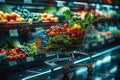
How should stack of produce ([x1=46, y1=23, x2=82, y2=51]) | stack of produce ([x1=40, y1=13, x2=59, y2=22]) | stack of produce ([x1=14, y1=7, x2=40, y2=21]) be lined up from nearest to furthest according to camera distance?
1. stack of produce ([x1=46, y1=23, x2=82, y2=51])
2. stack of produce ([x1=14, y1=7, x2=40, y2=21])
3. stack of produce ([x1=40, y1=13, x2=59, y2=22])

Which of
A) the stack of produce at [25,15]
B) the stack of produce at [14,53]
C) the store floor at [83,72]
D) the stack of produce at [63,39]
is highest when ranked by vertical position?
the stack of produce at [25,15]

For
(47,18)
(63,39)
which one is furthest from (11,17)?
(63,39)

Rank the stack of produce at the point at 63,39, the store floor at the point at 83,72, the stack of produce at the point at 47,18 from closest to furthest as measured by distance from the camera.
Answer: the stack of produce at the point at 63,39 → the store floor at the point at 83,72 → the stack of produce at the point at 47,18

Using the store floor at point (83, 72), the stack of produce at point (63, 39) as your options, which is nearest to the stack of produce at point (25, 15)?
the store floor at point (83, 72)

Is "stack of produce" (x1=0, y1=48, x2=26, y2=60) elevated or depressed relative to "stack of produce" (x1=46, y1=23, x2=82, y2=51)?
depressed

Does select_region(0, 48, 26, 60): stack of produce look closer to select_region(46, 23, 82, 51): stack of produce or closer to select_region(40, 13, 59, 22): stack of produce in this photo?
select_region(40, 13, 59, 22): stack of produce

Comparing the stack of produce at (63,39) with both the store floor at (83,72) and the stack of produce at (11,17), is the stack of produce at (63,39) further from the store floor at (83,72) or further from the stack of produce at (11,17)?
the stack of produce at (11,17)

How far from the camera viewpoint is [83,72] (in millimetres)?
3465

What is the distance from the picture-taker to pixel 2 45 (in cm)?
314

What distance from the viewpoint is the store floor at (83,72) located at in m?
2.89

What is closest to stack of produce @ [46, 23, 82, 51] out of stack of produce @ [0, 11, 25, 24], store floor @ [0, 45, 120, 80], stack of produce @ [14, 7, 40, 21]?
store floor @ [0, 45, 120, 80]

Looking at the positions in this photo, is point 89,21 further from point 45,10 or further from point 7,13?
point 45,10

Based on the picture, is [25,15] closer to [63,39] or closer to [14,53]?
[14,53]

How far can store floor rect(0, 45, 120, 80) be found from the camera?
289cm
